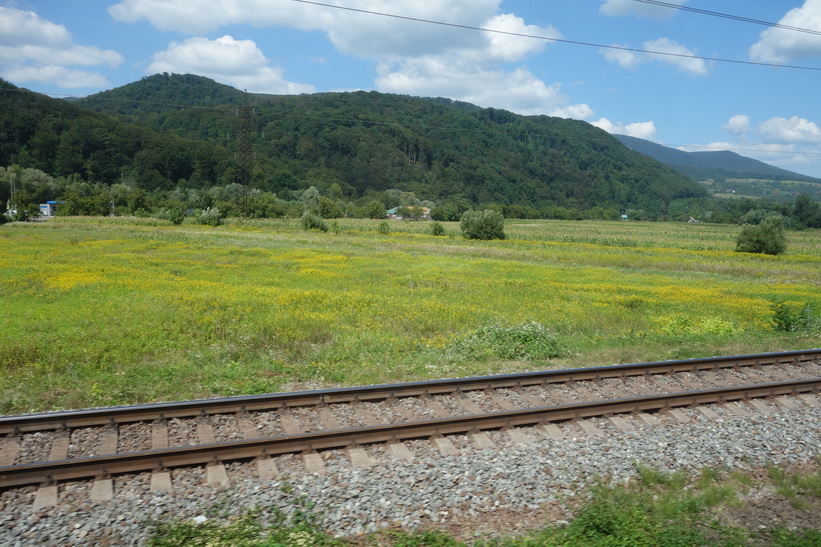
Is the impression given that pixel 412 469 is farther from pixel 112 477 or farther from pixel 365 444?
pixel 112 477

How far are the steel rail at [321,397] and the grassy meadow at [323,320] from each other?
158 centimetres

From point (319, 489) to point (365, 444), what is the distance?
1.48 metres

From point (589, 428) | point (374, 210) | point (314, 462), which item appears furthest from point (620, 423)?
point (374, 210)

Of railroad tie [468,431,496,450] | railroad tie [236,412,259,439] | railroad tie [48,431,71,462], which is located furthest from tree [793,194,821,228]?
railroad tie [48,431,71,462]

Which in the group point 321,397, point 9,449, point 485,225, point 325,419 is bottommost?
point 9,449

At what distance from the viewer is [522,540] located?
7.11 meters

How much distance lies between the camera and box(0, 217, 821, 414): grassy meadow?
13.4 metres

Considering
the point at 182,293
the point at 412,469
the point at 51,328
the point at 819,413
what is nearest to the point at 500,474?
the point at 412,469

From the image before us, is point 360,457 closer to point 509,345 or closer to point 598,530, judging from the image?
point 598,530

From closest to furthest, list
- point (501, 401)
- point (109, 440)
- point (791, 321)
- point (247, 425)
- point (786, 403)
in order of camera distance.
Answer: point (109, 440) < point (247, 425) < point (501, 401) < point (786, 403) < point (791, 321)

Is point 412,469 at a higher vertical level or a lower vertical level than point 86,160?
lower

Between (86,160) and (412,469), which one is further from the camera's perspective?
(86,160)

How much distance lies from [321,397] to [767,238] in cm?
6318

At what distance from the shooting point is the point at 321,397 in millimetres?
10984
